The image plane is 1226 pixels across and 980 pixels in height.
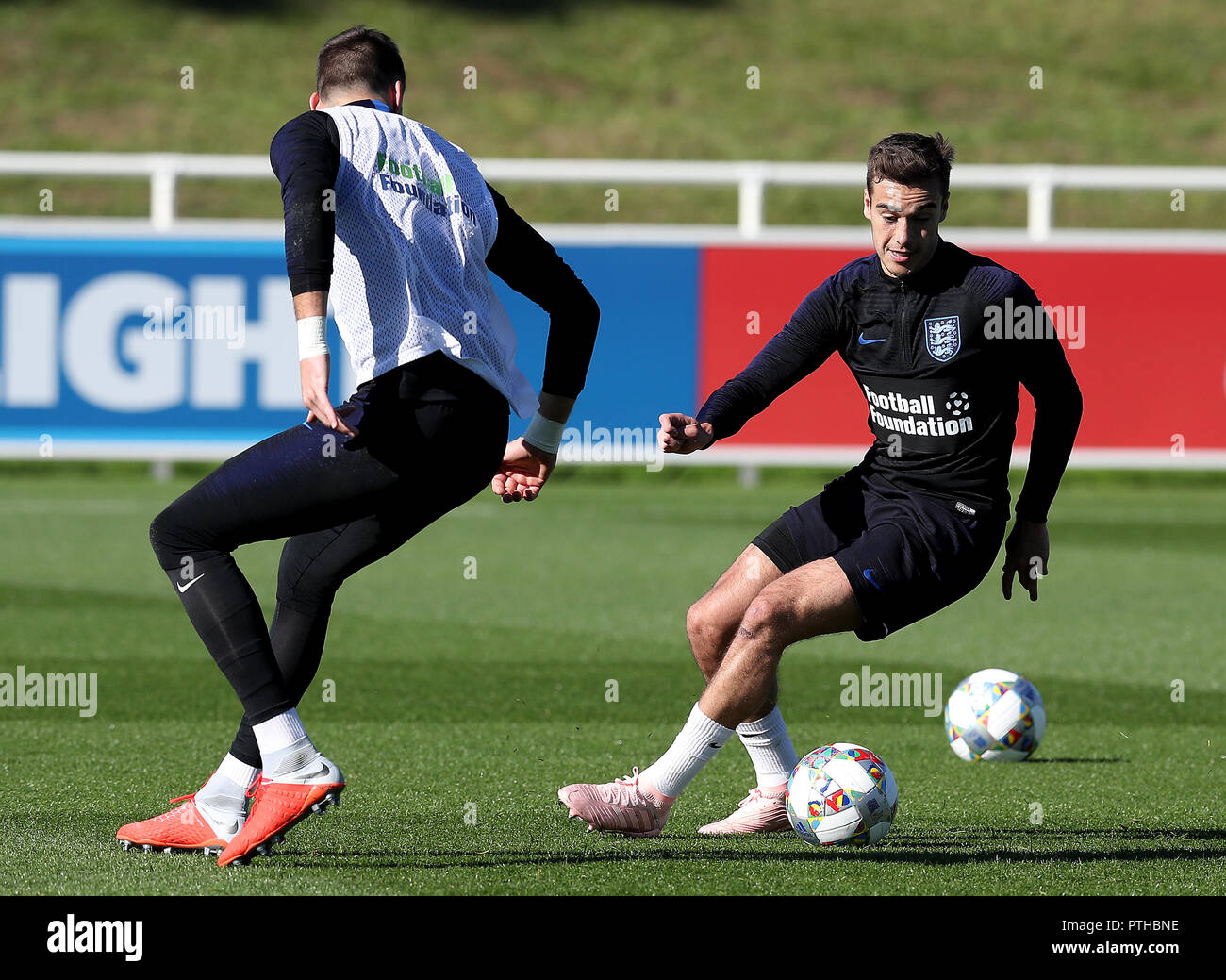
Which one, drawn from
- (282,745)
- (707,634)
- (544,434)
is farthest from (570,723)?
(282,745)

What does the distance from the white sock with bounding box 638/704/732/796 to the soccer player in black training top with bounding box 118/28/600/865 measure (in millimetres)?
952

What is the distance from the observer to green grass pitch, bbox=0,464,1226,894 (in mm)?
4918

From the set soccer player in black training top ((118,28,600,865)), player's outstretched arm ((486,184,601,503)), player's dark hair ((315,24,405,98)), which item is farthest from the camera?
player's outstretched arm ((486,184,601,503))

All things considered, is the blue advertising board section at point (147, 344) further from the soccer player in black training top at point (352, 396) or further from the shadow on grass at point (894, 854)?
the soccer player in black training top at point (352, 396)

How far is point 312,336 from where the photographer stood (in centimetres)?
442

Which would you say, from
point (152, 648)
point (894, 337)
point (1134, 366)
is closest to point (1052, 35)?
point (1134, 366)

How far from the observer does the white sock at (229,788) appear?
193 inches

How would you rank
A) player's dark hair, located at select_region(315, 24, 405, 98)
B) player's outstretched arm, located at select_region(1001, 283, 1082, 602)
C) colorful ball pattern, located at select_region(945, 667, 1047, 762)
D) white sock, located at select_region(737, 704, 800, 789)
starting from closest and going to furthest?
player's dark hair, located at select_region(315, 24, 405, 98)
player's outstretched arm, located at select_region(1001, 283, 1082, 602)
white sock, located at select_region(737, 704, 800, 789)
colorful ball pattern, located at select_region(945, 667, 1047, 762)

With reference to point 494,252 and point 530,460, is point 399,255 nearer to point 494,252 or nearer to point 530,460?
point 494,252

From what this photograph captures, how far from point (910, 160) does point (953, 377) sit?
1.98ft

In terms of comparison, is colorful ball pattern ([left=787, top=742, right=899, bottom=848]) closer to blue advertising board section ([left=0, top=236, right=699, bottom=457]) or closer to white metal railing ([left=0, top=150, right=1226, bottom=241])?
blue advertising board section ([left=0, top=236, right=699, bottom=457])

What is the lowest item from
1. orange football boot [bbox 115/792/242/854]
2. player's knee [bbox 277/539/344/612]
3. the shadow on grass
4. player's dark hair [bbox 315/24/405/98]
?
the shadow on grass

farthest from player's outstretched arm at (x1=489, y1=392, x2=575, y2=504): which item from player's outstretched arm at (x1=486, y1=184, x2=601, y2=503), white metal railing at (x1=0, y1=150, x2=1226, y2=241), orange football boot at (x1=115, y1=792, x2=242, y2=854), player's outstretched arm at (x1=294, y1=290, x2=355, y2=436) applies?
white metal railing at (x1=0, y1=150, x2=1226, y2=241)

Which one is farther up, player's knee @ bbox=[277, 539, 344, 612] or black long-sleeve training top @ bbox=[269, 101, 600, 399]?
black long-sleeve training top @ bbox=[269, 101, 600, 399]
